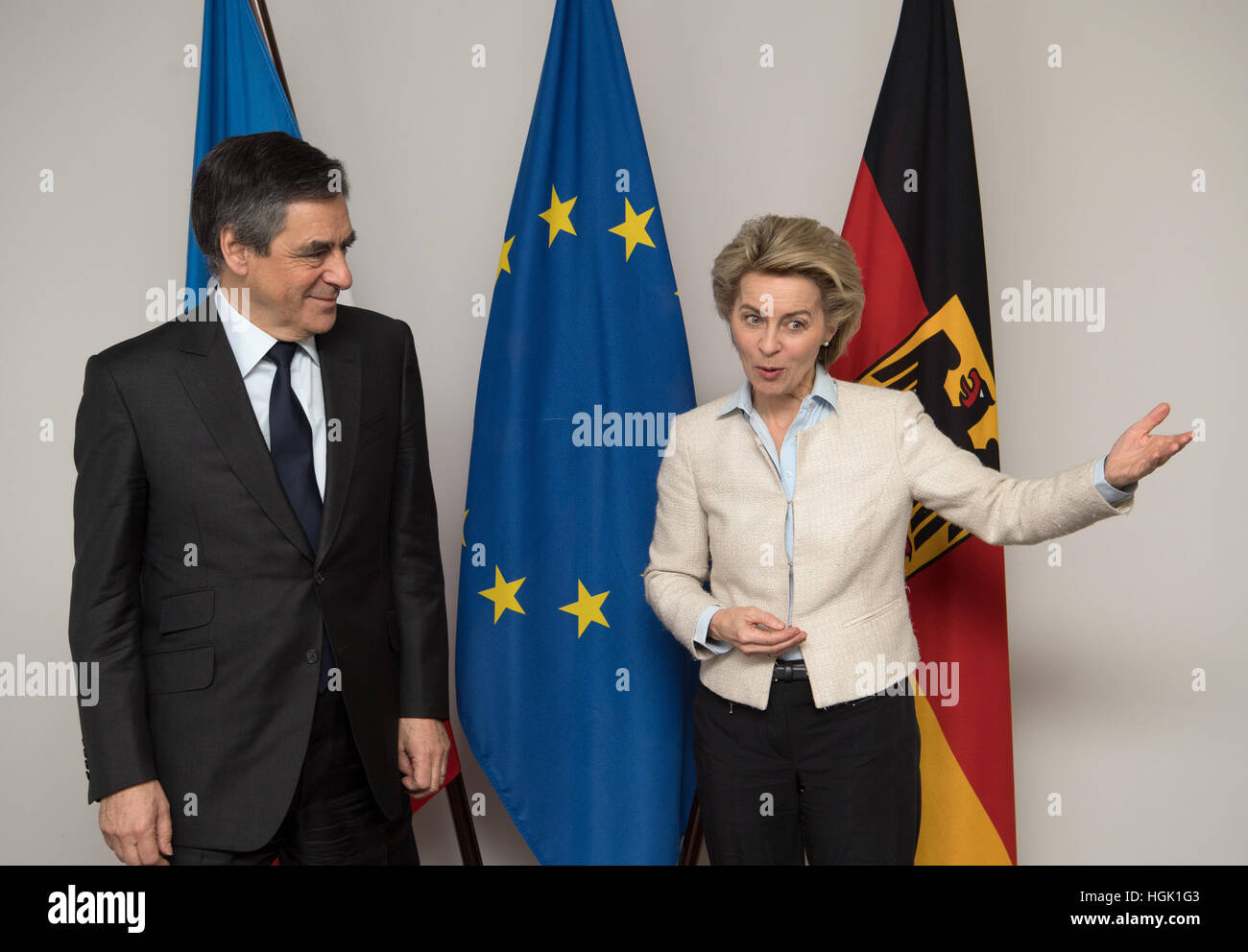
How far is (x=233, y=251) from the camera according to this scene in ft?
5.60

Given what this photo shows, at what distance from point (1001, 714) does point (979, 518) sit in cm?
72

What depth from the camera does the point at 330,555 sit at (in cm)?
170

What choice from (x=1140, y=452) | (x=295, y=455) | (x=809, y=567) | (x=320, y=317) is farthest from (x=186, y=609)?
(x=1140, y=452)

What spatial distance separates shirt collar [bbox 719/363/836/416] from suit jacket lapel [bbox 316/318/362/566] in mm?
678

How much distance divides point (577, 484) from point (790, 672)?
2.61 ft

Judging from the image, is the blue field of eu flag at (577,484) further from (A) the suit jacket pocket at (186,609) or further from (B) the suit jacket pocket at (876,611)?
(A) the suit jacket pocket at (186,609)

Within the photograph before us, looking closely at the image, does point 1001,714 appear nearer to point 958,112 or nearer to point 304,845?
point 958,112

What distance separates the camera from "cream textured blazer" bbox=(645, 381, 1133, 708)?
1.78 m

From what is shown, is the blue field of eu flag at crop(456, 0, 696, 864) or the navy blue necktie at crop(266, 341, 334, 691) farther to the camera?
the blue field of eu flag at crop(456, 0, 696, 864)

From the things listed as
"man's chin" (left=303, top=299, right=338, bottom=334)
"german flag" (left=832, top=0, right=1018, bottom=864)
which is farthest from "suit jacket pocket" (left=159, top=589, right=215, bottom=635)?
"german flag" (left=832, top=0, right=1018, bottom=864)

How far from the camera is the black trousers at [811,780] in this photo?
70.5 inches

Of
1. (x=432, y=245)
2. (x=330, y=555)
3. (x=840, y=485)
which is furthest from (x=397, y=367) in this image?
(x=432, y=245)

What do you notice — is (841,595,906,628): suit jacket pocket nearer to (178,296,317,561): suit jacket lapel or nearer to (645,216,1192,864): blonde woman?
(645,216,1192,864): blonde woman

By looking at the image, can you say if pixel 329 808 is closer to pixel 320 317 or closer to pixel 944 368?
pixel 320 317
